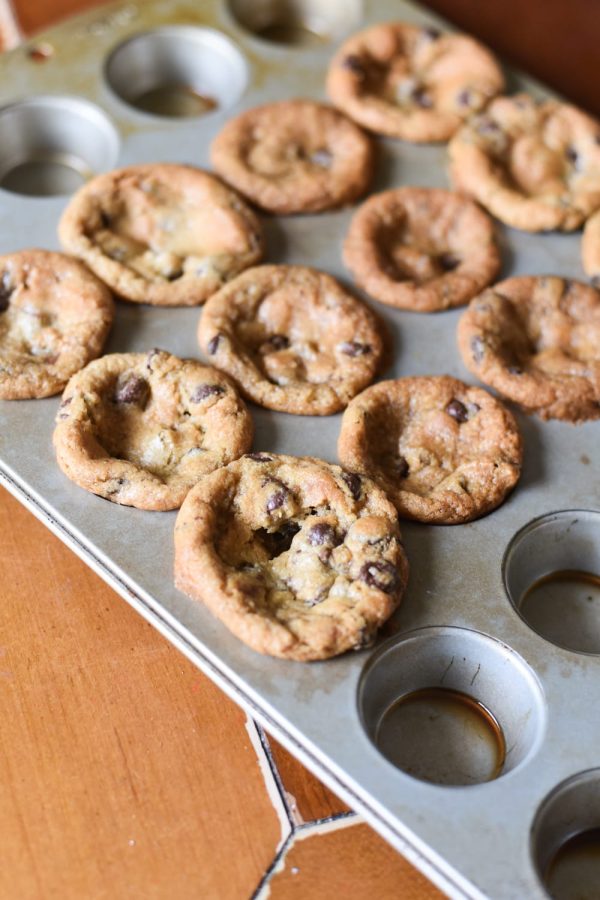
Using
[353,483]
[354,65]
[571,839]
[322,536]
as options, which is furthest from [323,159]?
[571,839]

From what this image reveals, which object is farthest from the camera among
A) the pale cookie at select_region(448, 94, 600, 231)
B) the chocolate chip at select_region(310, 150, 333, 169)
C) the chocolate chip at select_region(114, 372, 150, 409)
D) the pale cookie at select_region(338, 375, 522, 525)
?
the chocolate chip at select_region(310, 150, 333, 169)

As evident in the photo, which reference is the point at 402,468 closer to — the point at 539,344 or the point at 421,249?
the point at 539,344

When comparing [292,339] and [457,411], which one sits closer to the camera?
[457,411]

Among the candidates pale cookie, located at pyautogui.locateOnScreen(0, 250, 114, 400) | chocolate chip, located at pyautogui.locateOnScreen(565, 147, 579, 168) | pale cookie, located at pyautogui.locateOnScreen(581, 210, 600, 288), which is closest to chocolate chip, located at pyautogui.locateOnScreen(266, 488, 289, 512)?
pale cookie, located at pyautogui.locateOnScreen(0, 250, 114, 400)

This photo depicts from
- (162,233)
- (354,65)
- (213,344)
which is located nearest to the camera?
(213,344)

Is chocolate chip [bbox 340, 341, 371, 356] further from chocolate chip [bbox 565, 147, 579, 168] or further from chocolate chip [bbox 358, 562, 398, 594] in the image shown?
chocolate chip [bbox 565, 147, 579, 168]

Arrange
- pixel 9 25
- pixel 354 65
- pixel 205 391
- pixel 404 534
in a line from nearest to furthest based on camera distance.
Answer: pixel 404 534 < pixel 205 391 < pixel 354 65 < pixel 9 25
